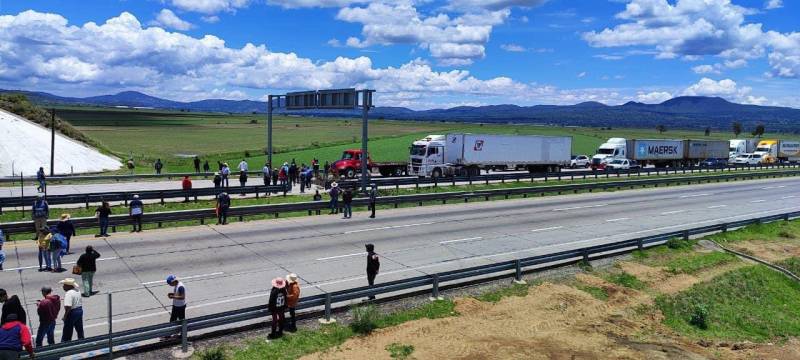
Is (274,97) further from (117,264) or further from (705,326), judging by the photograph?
(705,326)

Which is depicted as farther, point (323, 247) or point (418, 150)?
point (418, 150)

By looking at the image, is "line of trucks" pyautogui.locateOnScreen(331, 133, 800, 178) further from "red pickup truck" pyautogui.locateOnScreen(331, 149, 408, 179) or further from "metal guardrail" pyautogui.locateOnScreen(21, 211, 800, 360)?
"metal guardrail" pyautogui.locateOnScreen(21, 211, 800, 360)

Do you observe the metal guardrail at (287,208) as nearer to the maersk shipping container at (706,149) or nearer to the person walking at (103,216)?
the person walking at (103,216)

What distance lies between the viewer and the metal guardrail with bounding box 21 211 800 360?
1099 cm

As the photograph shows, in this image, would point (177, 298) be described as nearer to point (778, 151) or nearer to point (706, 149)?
point (706, 149)

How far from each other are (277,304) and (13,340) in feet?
15.5

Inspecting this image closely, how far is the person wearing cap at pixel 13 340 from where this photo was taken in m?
9.84

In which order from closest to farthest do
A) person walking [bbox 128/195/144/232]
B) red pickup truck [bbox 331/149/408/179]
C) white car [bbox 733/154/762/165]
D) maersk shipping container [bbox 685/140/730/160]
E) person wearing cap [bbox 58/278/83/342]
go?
person wearing cap [bbox 58/278/83/342] < person walking [bbox 128/195/144/232] < red pickup truck [bbox 331/149/408/179] < maersk shipping container [bbox 685/140/730/160] < white car [bbox 733/154/762/165]

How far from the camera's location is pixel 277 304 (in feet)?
42.3

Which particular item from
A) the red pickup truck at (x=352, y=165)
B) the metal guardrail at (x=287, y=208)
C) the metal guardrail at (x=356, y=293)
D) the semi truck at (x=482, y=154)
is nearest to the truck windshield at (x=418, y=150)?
the semi truck at (x=482, y=154)

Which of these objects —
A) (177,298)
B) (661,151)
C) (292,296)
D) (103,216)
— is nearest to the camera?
(177,298)

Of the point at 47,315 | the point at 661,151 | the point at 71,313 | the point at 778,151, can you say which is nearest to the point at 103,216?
the point at 71,313

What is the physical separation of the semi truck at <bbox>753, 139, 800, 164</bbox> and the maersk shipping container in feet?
18.5

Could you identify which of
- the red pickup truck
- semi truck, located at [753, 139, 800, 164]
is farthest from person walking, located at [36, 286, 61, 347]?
semi truck, located at [753, 139, 800, 164]
